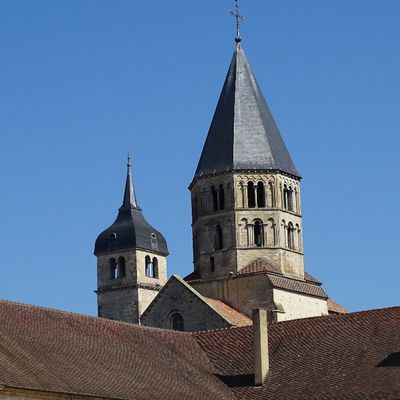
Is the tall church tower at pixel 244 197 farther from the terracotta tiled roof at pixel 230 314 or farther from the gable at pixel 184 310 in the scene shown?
the gable at pixel 184 310

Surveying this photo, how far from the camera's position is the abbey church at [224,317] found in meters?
43.4

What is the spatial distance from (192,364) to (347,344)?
6.14 meters

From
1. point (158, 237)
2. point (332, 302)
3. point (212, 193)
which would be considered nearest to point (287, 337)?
point (212, 193)

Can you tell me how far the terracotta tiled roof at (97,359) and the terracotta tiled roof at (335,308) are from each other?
21761mm

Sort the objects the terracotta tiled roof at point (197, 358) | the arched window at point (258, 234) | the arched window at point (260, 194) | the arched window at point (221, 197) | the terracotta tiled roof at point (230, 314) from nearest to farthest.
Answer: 1. the terracotta tiled roof at point (197, 358)
2. the terracotta tiled roof at point (230, 314)
3. the arched window at point (258, 234)
4. the arched window at point (260, 194)
5. the arched window at point (221, 197)

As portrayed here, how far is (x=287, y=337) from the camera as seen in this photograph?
1970 inches

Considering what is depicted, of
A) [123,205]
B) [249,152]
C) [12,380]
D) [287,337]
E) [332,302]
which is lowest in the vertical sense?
[12,380]

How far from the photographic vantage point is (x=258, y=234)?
66.9 metres

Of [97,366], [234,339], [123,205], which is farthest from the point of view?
[123,205]

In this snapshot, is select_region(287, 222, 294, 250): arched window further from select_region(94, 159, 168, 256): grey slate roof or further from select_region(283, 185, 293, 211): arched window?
select_region(94, 159, 168, 256): grey slate roof

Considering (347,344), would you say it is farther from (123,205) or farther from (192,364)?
(123,205)

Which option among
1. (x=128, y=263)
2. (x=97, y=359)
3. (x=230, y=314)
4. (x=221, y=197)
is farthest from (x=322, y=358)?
(x=128, y=263)

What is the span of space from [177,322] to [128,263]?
94.6ft

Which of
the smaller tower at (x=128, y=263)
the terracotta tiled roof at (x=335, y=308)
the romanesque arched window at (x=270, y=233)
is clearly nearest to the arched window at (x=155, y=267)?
the smaller tower at (x=128, y=263)
